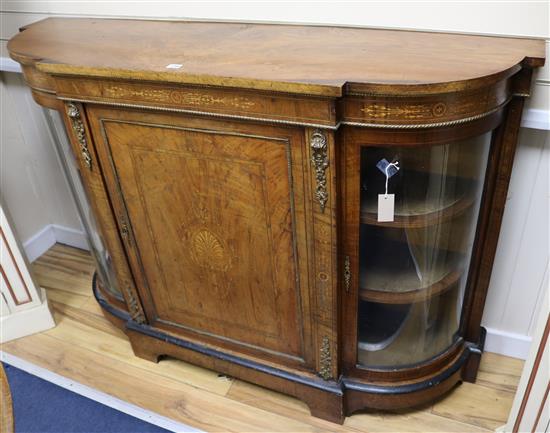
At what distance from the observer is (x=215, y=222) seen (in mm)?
1098

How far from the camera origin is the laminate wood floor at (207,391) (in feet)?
4.18

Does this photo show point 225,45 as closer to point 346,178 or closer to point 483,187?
point 346,178

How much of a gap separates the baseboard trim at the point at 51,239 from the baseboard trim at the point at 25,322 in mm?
307

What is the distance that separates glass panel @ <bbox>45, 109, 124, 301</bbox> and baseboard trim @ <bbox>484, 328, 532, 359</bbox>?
100 centimetres

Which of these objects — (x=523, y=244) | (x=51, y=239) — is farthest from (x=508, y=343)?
(x=51, y=239)

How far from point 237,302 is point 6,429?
601 millimetres

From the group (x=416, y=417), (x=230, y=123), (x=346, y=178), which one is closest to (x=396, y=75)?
(x=346, y=178)

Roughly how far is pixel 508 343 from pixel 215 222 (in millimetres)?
851

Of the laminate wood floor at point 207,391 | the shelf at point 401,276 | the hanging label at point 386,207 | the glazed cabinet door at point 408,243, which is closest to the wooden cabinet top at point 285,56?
the glazed cabinet door at point 408,243

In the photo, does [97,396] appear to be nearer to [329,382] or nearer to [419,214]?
[329,382]

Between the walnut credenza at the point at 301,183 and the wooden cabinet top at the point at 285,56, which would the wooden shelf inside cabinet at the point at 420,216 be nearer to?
the walnut credenza at the point at 301,183

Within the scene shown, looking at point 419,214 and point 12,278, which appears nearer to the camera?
point 419,214

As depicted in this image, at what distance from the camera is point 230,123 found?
952 millimetres

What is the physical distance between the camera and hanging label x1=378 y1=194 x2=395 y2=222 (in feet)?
3.19
